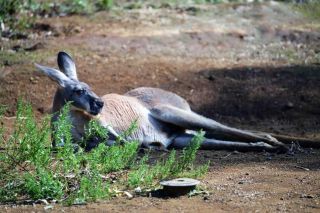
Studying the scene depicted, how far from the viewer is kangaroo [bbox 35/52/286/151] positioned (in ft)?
25.4

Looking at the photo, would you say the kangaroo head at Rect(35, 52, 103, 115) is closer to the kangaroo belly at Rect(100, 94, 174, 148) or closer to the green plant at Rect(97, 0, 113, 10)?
the kangaroo belly at Rect(100, 94, 174, 148)

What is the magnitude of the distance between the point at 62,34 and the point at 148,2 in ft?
8.60

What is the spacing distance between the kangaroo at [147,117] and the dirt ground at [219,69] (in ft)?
1.06

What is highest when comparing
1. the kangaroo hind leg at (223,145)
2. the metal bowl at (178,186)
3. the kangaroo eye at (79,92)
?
the kangaroo eye at (79,92)

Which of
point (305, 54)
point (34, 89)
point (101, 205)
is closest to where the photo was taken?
point (101, 205)

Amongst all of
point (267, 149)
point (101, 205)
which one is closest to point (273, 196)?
point (101, 205)

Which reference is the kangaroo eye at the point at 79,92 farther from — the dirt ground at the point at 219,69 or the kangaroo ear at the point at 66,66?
the dirt ground at the point at 219,69

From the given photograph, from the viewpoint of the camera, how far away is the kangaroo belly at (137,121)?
8086 millimetres

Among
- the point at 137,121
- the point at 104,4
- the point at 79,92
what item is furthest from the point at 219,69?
the point at 79,92

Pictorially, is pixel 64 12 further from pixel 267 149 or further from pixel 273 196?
pixel 273 196

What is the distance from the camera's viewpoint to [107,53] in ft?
37.3

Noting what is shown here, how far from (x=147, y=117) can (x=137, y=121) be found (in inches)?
10.1

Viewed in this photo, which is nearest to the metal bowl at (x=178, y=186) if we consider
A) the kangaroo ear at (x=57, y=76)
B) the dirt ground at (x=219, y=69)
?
the dirt ground at (x=219, y=69)

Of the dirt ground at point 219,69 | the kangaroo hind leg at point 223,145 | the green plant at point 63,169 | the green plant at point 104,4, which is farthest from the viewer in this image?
the green plant at point 104,4
